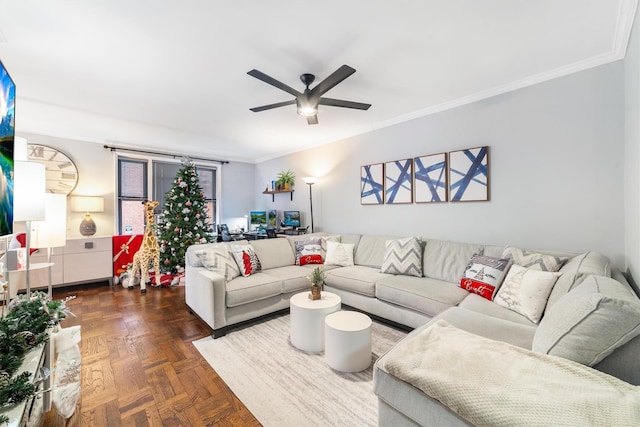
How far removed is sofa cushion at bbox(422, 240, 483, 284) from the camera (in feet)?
9.07

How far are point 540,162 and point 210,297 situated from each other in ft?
11.5

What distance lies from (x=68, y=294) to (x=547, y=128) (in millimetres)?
6474

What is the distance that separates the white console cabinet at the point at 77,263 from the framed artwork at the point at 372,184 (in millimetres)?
4302

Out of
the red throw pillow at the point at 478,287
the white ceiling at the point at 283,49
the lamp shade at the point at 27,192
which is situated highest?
the white ceiling at the point at 283,49

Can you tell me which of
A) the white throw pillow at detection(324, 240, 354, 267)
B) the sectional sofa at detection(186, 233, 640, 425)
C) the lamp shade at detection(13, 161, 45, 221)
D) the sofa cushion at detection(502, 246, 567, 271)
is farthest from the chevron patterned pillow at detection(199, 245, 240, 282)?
the sofa cushion at detection(502, 246, 567, 271)

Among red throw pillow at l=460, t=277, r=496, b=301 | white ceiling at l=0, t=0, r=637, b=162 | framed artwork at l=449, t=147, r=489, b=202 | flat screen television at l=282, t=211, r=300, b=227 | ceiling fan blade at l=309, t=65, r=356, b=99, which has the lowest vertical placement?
red throw pillow at l=460, t=277, r=496, b=301

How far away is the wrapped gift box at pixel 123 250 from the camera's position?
176 inches

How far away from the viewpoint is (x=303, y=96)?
245 cm

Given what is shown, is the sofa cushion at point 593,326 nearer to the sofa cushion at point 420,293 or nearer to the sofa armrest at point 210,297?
the sofa cushion at point 420,293

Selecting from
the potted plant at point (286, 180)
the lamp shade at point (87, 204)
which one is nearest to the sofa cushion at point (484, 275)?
the potted plant at point (286, 180)

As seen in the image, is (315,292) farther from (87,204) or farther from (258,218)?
(87,204)

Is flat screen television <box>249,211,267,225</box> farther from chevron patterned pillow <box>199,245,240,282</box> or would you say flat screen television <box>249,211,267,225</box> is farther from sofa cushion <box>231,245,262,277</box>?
chevron patterned pillow <box>199,245,240,282</box>

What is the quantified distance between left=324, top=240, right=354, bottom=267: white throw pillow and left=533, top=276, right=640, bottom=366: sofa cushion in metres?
2.48

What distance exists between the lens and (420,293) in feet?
7.96
